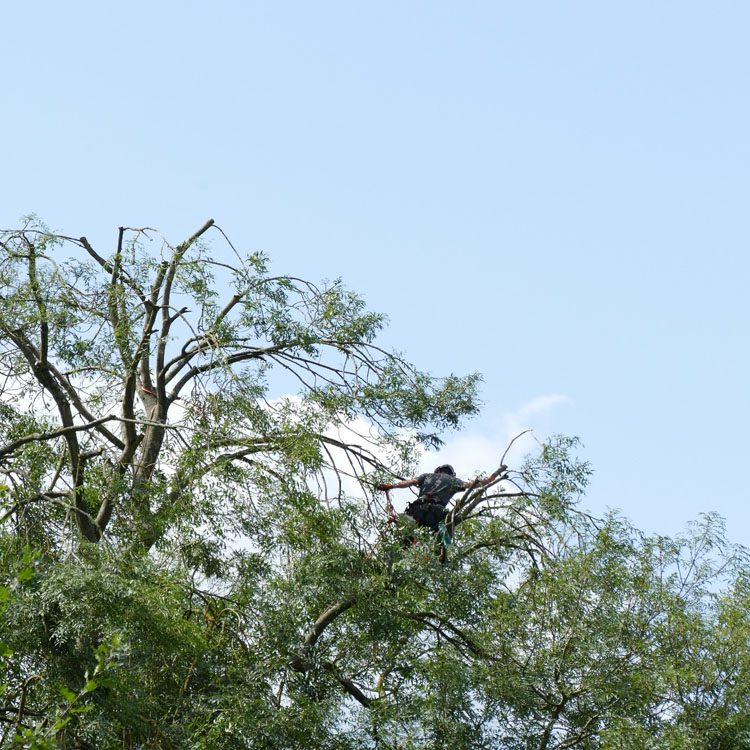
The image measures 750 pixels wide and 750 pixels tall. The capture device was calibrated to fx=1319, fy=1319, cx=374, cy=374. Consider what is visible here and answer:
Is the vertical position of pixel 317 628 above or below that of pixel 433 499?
below

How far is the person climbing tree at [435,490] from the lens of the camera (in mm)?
9016

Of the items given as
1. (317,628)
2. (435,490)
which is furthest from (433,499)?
(317,628)

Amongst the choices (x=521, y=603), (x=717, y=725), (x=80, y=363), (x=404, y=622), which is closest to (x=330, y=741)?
(x=404, y=622)

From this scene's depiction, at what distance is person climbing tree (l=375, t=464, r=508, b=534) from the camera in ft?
29.6

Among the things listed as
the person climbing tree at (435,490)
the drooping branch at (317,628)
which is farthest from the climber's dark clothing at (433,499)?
the drooping branch at (317,628)

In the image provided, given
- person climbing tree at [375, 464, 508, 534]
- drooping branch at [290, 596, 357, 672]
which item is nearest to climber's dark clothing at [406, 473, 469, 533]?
person climbing tree at [375, 464, 508, 534]

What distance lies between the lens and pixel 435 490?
9102mm

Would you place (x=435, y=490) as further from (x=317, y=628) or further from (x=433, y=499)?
(x=317, y=628)

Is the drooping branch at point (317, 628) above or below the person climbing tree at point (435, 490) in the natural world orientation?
below

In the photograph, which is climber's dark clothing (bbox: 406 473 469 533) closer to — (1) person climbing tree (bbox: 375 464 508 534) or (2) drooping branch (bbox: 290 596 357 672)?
(1) person climbing tree (bbox: 375 464 508 534)

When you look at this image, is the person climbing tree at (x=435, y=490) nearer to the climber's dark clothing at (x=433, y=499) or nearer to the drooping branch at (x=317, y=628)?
the climber's dark clothing at (x=433, y=499)

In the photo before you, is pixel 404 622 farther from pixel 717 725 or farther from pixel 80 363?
pixel 80 363

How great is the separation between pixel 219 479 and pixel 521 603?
2272mm

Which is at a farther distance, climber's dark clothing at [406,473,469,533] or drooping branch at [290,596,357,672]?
climber's dark clothing at [406,473,469,533]
